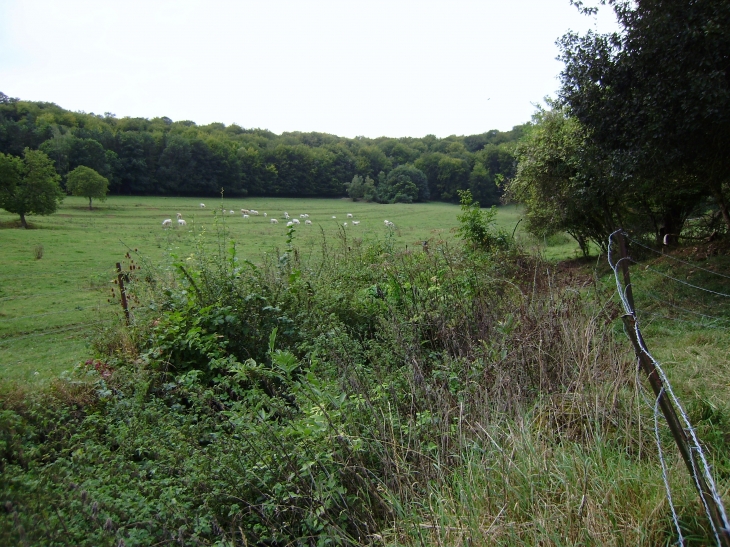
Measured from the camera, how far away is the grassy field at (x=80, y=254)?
8961mm

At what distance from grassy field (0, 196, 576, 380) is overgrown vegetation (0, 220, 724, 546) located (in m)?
2.11

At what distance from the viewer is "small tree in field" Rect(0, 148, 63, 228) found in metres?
32.2

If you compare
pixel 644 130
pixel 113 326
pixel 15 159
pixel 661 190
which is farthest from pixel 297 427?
pixel 15 159

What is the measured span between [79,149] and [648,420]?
6256cm

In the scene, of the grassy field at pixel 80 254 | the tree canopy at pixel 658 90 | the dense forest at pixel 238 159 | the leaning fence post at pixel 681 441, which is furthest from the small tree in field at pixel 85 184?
the leaning fence post at pixel 681 441

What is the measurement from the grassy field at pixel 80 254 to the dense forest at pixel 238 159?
384 inches

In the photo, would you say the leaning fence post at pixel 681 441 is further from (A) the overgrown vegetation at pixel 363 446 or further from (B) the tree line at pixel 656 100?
(B) the tree line at pixel 656 100

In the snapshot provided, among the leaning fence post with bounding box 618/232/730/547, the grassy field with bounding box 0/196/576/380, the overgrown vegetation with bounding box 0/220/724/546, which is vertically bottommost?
the grassy field with bounding box 0/196/576/380

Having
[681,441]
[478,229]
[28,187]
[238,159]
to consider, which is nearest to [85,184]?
[28,187]

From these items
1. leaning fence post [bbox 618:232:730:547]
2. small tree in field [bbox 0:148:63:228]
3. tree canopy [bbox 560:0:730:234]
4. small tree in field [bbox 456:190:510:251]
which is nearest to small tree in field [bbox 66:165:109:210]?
small tree in field [bbox 0:148:63:228]

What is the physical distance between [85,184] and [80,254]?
86.0 feet

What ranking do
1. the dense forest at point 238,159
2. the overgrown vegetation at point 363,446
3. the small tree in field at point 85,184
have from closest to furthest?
A: the overgrown vegetation at point 363,446 → the small tree in field at point 85,184 → the dense forest at point 238,159

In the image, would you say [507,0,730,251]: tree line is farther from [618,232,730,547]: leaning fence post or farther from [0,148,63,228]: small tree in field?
[0,148,63,228]: small tree in field

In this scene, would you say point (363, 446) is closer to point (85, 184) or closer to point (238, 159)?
point (85, 184)
